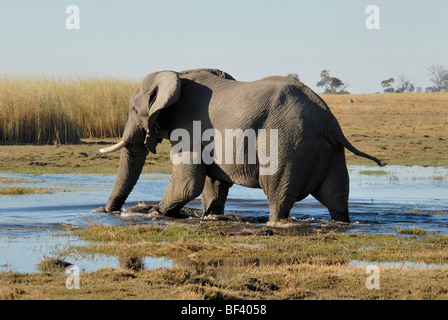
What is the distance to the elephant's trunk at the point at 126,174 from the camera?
400 inches

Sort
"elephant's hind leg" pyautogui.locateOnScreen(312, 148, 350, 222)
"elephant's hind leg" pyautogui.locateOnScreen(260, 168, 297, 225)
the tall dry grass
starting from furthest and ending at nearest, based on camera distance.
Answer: the tall dry grass < "elephant's hind leg" pyautogui.locateOnScreen(312, 148, 350, 222) < "elephant's hind leg" pyautogui.locateOnScreen(260, 168, 297, 225)

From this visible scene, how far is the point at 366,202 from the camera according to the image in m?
11.6

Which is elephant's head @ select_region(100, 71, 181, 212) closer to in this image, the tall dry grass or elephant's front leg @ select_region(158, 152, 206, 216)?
elephant's front leg @ select_region(158, 152, 206, 216)

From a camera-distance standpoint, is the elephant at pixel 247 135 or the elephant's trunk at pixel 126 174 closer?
the elephant at pixel 247 135

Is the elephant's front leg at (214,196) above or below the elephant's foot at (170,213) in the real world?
above

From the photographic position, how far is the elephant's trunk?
10148mm

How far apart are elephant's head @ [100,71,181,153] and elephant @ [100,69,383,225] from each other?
1cm

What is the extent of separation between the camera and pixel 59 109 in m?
20.3

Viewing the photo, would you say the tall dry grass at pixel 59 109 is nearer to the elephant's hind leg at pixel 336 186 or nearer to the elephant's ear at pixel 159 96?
the elephant's ear at pixel 159 96

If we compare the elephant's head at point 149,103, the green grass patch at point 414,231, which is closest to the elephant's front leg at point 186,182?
the elephant's head at point 149,103

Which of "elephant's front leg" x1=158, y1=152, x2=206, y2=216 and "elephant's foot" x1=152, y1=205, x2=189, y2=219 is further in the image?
"elephant's foot" x1=152, y1=205, x2=189, y2=219

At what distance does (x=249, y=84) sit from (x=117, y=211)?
2.59 metres

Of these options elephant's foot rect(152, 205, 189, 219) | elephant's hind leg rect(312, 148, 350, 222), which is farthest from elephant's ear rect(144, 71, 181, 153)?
elephant's hind leg rect(312, 148, 350, 222)

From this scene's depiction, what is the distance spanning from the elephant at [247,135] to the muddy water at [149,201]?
2.02 feet
